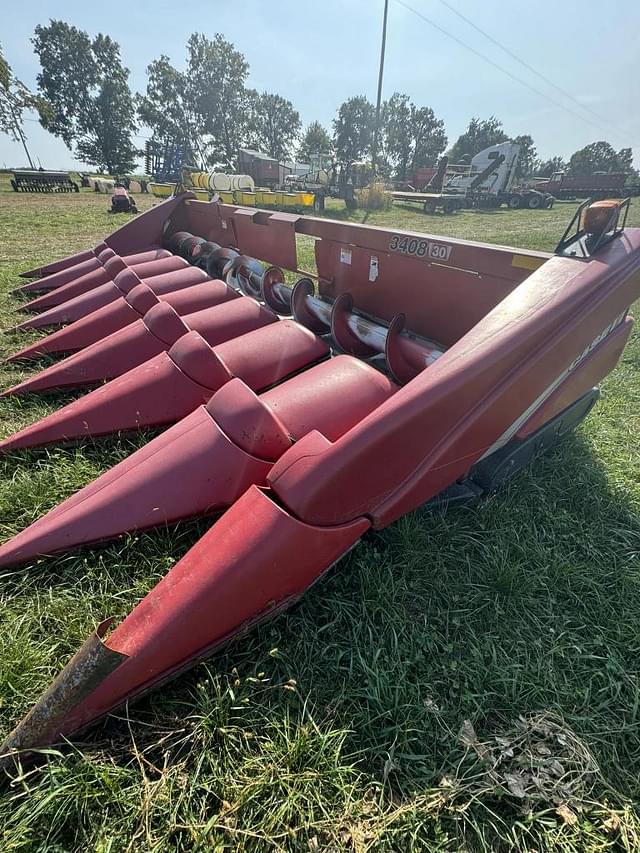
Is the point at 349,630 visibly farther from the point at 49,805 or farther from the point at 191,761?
the point at 49,805

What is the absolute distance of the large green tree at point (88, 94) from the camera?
184 ft

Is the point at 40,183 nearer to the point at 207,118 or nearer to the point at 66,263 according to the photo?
the point at 66,263

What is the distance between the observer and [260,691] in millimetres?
1275

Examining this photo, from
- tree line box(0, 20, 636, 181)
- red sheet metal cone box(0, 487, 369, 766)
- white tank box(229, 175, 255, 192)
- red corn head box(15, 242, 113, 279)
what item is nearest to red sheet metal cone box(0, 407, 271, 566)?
red sheet metal cone box(0, 487, 369, 766)

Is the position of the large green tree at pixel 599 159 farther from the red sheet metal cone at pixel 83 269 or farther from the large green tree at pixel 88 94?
the red sheet metal cone at pixel 83 269

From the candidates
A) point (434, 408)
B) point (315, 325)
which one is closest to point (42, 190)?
point (315, 325)

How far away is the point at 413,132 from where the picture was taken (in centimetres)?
7294

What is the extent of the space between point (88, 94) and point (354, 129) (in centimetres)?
3915

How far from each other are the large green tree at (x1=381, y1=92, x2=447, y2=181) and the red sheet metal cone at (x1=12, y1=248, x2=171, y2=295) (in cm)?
8144

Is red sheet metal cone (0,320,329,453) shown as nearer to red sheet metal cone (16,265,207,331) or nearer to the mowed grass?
the mowed grass

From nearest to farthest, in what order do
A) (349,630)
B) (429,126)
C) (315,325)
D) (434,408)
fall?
(434,408)
(349,630)
(315,325)
(429,126)

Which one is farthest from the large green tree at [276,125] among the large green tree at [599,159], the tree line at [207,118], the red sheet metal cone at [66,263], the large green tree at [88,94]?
the red sheet metal cone at [66,263]

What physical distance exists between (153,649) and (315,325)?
2319 millimetres

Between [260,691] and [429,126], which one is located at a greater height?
[429,126]
